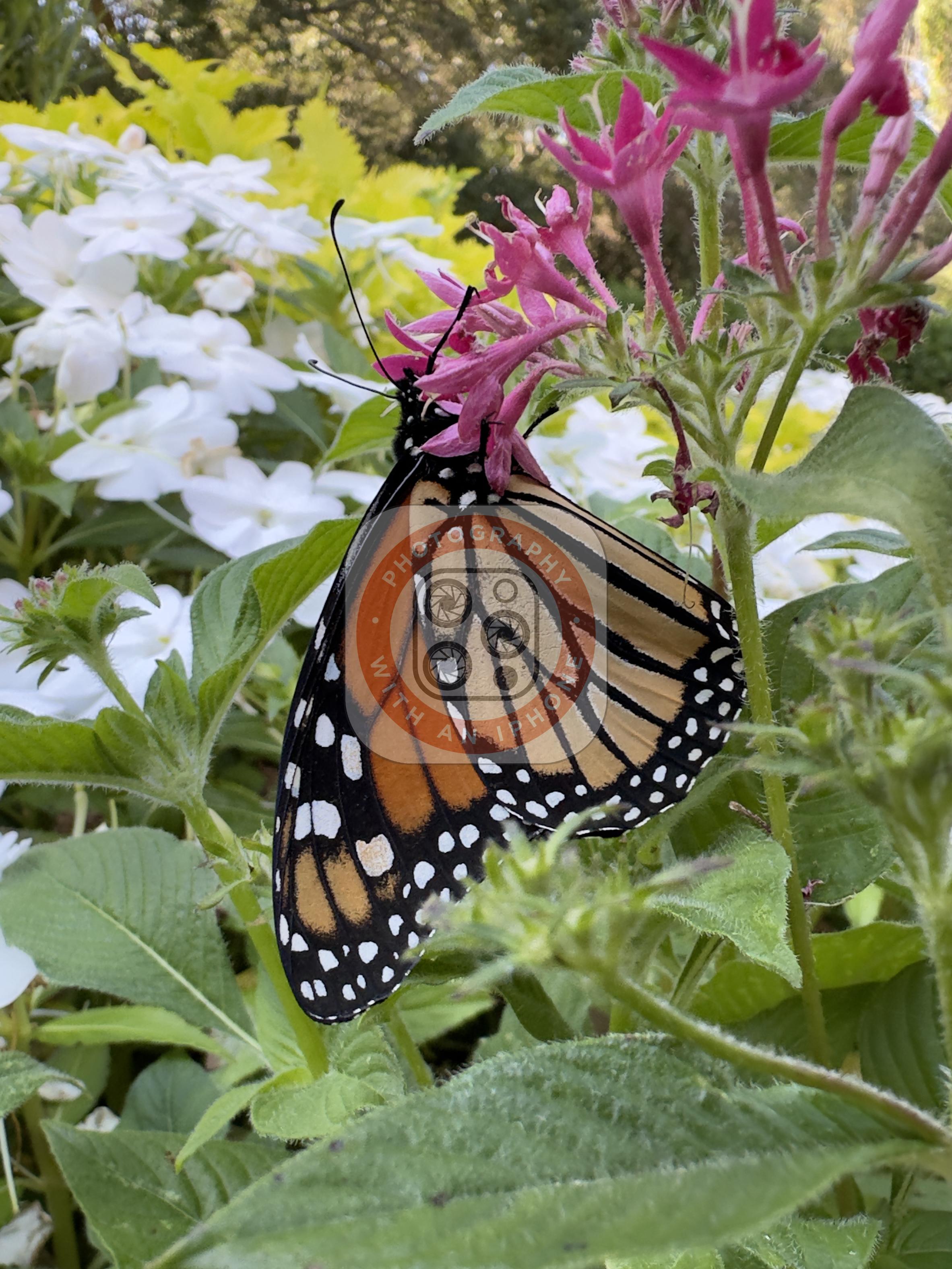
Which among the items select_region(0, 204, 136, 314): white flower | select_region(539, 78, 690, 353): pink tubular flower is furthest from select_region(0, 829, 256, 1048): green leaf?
select_region(0, 204, 136, 314): white flower

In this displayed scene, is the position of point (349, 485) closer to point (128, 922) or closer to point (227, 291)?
point (227, 291)

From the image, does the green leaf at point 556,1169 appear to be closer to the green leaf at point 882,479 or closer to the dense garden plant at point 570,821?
the dense garden plant at point 570,821

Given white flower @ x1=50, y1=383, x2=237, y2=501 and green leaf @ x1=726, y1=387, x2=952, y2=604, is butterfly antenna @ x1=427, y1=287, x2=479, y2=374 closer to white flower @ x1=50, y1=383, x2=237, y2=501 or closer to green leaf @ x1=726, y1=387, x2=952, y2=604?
green leaf @ x1=726, y1=387, x2=952, y2=604

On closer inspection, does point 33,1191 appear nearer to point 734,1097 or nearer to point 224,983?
point 224,983

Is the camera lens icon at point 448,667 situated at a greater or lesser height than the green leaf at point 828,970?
greater

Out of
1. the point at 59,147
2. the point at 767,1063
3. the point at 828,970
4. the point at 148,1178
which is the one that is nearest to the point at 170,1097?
the point at 148,1178

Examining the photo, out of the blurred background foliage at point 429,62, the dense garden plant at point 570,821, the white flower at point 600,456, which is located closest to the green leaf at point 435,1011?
the dense garden plant at point 570,821
